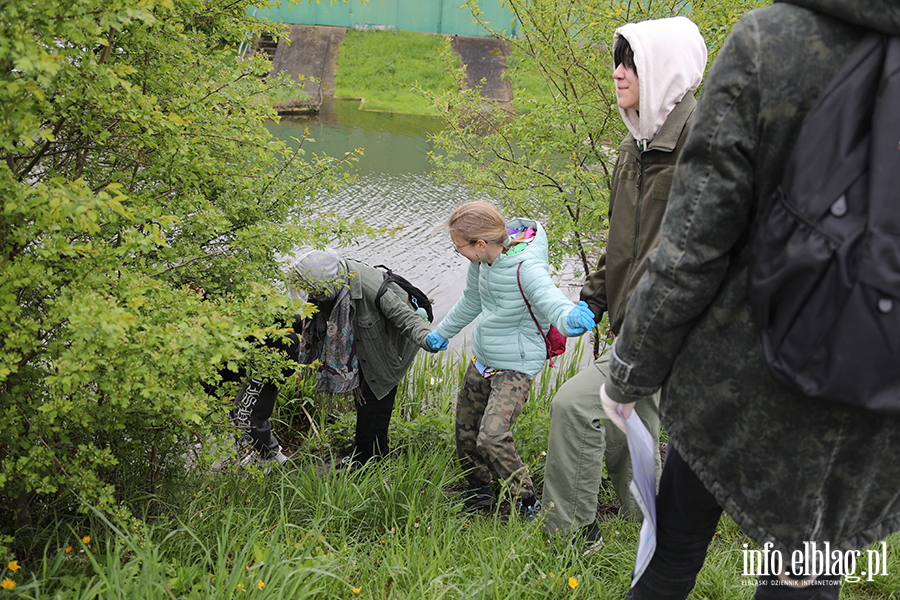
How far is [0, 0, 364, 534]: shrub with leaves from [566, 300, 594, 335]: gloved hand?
3.78 ft

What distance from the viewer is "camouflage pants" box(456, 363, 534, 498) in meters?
3.21

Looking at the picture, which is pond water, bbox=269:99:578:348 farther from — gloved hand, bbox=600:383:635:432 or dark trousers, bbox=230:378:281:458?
gloved hand, bbox=600:383:635:432

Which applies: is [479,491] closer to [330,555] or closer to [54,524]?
[330,555]

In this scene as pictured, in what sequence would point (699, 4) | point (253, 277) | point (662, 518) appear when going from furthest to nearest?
point (699, 4) < point (253, 277) < point (662, 518)

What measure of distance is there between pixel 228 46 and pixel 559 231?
7.24 feet

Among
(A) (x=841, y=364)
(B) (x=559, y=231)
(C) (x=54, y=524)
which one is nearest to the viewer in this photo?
(A) (x=841, y=364)

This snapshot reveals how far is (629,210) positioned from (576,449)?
94 cm

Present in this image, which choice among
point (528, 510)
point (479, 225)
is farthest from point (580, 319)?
point (528, 510)

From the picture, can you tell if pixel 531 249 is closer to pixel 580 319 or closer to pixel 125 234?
pixel 580 319

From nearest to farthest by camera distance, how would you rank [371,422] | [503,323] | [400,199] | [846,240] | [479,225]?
[846,240] < [479,225] < [503,323] < [371,422] < [400,199]

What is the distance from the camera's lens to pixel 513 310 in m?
3.29

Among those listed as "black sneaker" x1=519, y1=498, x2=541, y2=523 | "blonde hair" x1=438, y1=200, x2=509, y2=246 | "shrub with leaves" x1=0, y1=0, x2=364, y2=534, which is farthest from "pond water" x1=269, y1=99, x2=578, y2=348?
"black sneaker" x1=519, y1=498, x2=541, y2=523

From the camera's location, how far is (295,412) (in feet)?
15.4

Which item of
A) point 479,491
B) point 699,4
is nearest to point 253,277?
point 479,491
